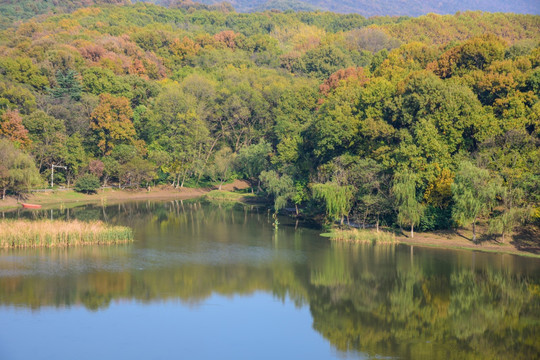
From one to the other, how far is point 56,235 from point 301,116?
1549 inches

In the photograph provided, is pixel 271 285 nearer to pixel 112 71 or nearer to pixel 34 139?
pixel 34 139

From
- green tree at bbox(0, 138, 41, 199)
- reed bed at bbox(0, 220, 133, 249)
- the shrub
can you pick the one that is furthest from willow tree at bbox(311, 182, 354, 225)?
the shrub

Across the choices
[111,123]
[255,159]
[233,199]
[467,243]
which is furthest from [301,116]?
[467,243]

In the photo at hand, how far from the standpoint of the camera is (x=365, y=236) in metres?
46.3

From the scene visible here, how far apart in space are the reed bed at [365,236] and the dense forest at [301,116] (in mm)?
1901

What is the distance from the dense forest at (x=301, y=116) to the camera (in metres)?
46.3

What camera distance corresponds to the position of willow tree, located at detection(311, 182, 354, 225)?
48.6m

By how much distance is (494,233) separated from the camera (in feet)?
146

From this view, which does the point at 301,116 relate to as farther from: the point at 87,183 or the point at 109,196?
the point at 87,183

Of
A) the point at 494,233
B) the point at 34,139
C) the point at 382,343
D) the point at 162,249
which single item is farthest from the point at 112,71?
the point at 382,343

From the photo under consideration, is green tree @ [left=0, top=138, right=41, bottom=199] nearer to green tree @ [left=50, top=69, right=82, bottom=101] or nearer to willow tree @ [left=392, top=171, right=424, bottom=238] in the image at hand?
green tree @ [left=50, top=69, right=82, bottom=101]

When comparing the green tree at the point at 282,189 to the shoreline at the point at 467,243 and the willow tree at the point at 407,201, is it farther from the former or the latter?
the shoreline at the point at 467,243

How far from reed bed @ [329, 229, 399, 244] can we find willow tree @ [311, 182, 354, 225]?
214cm

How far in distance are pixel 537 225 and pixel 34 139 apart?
55.6 metres
